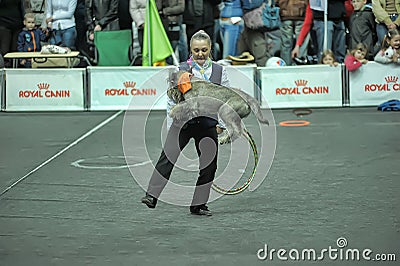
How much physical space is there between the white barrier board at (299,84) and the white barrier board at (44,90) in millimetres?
3497

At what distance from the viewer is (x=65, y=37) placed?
19.1 metres

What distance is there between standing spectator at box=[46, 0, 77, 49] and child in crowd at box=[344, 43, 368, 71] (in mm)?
5596

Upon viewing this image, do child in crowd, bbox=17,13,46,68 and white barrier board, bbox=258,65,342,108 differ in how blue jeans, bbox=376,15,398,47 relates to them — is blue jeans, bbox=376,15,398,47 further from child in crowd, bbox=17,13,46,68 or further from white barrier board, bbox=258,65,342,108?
child in crowd, bbox=17,13,46,68

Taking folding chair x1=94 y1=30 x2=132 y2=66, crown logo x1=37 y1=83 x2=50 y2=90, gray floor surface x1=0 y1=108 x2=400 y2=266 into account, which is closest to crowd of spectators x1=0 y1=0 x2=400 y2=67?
folding chair x1=94 y1=30 x2=132 y2=66

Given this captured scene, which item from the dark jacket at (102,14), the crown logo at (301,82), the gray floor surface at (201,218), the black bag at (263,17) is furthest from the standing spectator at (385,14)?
the dark jacket at (102,14)

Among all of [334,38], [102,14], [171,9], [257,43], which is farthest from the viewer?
[102,14]

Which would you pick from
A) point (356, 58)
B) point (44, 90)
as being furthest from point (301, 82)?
point (44, 90)

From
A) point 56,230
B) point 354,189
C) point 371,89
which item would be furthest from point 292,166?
point 371,89

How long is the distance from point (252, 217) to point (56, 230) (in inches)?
69.5

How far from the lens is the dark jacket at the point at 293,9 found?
18.2 m

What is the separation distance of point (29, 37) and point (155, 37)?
8.95 ft

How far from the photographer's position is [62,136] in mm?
14430

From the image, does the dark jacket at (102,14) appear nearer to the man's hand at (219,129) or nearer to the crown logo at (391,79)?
the crown logo at (391,79)

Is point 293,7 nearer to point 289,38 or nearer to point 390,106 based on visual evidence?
point 289,38
